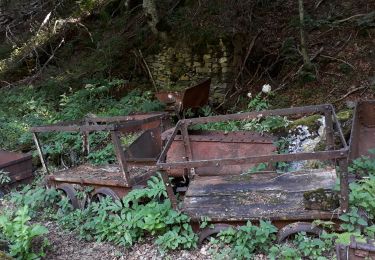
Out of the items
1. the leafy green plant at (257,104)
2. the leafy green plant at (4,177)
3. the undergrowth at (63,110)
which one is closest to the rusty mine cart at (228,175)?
the leafy green plant at (4,177)

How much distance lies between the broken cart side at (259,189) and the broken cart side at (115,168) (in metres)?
0.75

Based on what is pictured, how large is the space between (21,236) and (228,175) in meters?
2.70

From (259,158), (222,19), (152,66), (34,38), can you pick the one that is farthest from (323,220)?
(34,38)

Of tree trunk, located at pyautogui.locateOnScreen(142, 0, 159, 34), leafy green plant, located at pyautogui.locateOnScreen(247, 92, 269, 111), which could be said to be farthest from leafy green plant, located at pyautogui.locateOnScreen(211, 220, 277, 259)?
tree trunk, located at pyautogui.locateOnScreen(142, 0, 159, 34)

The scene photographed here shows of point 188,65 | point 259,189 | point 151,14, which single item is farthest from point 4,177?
point 151,14

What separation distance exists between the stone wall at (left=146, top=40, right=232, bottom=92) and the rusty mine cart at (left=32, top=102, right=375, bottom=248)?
4.31m

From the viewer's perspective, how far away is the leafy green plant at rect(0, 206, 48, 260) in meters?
4.15

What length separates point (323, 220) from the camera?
379cm

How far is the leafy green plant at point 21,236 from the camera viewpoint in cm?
415

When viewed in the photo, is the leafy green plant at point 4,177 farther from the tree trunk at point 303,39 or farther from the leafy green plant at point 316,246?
the tree trunk at point 303,39

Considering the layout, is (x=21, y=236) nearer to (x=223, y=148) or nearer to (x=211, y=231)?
(x=211, y=231)

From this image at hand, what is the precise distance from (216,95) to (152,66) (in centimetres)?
250

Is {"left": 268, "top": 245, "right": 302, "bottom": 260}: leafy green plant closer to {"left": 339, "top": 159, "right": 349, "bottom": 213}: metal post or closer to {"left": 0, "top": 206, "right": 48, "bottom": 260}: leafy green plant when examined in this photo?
{"left": 339, "top": 159, "right": 349, "bottom": 213}: metal post

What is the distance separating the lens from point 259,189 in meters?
4.62
